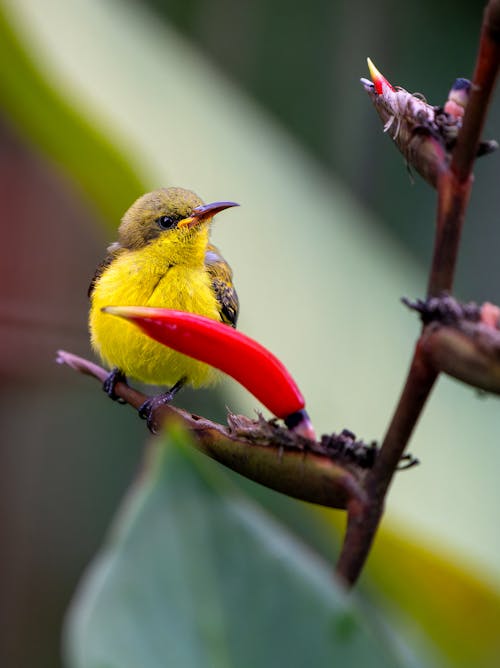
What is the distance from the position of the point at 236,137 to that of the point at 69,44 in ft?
0.52

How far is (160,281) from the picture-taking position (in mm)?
506

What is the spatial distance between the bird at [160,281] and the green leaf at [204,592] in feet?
0.84

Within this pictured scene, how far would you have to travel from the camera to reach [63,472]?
1.86 m

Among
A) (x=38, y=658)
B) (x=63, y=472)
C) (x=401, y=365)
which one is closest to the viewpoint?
(x=401, y=365)

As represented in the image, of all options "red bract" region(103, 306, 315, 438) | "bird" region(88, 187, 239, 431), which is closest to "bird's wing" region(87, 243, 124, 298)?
"bird" region(88, 187, 239, 431)

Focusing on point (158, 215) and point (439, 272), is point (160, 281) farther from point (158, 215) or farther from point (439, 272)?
point (439, 272)

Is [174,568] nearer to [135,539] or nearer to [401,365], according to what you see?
[135,539]

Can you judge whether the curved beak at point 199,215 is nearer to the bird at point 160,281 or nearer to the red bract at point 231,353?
the bird at point 160,281

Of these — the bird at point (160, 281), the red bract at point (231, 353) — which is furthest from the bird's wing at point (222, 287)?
the red bract at point (231, 353)

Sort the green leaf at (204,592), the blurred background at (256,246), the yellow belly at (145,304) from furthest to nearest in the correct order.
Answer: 1. the blurred background at (256,246)
2. the yellow belly at (145,304)
3. the green leaf at (204,592)

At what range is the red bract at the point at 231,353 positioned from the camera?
257mm

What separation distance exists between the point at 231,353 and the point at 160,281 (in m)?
0.25

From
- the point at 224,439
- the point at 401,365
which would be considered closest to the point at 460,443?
the point at 401,365

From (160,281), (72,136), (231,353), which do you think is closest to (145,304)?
(160,281)
